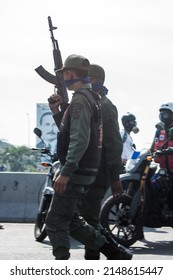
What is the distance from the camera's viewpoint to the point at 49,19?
369 inches

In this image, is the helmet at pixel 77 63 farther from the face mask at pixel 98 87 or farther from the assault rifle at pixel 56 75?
the face mask at pixel 98 87

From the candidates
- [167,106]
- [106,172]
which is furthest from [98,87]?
[167,106]

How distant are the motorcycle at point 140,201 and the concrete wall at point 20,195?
351 cm

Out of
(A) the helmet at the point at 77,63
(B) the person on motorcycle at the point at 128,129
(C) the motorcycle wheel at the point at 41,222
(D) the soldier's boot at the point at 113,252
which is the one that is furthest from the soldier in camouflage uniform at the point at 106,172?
(B) the person on motorcycle at the point at 128,129

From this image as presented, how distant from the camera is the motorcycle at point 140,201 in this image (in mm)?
10445

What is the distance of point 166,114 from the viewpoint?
442 inches

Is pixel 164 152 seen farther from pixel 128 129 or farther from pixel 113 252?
pixel 128 129

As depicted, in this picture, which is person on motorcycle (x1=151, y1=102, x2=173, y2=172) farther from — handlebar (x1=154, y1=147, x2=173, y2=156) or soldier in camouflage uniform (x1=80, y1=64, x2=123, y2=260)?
soldier in camouflage uniform (x1=80, y1=64, x2=123, y2=260)

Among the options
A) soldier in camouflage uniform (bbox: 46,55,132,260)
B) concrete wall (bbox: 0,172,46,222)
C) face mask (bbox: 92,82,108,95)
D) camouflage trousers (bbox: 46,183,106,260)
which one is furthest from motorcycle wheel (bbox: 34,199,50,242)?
camouflage trousers (bbox: 46,183,106,260)

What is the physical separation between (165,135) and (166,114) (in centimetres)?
27

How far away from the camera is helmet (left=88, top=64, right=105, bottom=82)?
8.50 m

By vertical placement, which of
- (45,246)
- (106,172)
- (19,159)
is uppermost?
(19,159)

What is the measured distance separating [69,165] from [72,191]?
0.29m

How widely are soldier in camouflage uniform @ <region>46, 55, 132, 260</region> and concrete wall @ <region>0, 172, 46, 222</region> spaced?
664 centimetres
